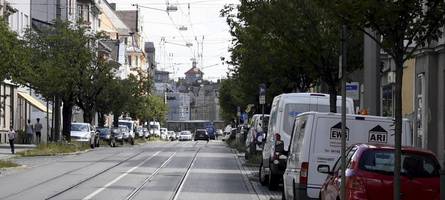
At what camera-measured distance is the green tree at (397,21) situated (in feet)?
31.3

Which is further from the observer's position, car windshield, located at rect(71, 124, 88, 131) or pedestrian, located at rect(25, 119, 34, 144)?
pedestrian, located at rect(25, 119, 34, 144)

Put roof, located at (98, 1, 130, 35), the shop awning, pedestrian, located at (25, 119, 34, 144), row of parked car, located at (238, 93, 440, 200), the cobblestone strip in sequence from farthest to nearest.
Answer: roof, located at (98, 1, 130, 35), the shop awning, pedestrian, located at (25, 119, 34, 144), the cobblestone strip, row of parked car, located at (238, 93, 440, 200)

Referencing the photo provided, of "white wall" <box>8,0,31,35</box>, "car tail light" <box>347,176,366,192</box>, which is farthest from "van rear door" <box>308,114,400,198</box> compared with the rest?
"white wall" <box>8,0,31,35</box>

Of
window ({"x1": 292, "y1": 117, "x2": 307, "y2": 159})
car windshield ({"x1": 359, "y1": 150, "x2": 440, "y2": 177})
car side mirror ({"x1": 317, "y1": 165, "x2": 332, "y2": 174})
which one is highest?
window ({"x1": 292, "y1": 117, "x2": 307, "y2": 159})

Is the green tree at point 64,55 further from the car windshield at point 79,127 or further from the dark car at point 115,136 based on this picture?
the dark car at point 115,136

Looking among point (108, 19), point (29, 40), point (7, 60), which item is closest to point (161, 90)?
point (108, 19)

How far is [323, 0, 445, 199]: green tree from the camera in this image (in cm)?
953

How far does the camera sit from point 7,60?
1028 inches

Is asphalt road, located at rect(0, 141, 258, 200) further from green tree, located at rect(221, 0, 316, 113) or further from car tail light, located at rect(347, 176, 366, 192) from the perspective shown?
Answer: car tail light, located at rect(347, 176, 366, 192)

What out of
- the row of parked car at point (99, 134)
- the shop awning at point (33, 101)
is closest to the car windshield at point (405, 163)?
the row of parked car at point (99, 134)

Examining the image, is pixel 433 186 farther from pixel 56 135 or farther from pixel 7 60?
pixel 56 135

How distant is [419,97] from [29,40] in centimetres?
3013

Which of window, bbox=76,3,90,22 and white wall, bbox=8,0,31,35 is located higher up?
window, bbox=76,3,90,22

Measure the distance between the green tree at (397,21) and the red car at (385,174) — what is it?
1.58m
